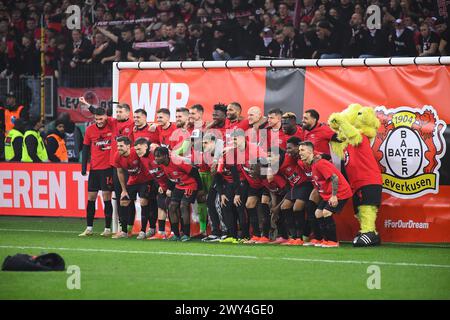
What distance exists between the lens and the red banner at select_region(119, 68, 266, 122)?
1586 centimetres

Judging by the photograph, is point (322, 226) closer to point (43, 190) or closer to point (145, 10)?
point (43, 190)

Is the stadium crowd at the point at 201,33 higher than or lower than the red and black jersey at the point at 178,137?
higher

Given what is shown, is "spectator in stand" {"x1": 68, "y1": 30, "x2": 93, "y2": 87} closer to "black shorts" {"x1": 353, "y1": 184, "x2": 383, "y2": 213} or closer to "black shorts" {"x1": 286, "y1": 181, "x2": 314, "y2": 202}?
"black shorts" {"x1": 286, "y1": 181, "x2": 314, "y2": 202}

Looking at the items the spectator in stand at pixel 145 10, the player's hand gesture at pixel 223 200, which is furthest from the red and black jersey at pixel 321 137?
the spectator in stand at pixel 145 10

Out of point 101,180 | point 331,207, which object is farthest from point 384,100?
point 101,180

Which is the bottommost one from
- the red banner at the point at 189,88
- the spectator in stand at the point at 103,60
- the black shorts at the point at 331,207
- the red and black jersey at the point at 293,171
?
the black shorts at the point at 331,207

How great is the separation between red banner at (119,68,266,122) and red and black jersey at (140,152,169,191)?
0.98m

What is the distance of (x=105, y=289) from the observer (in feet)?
33.4

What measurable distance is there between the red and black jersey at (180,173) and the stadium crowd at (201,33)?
4299mm

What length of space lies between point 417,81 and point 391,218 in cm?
191

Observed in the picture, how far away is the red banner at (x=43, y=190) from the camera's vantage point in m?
18.6

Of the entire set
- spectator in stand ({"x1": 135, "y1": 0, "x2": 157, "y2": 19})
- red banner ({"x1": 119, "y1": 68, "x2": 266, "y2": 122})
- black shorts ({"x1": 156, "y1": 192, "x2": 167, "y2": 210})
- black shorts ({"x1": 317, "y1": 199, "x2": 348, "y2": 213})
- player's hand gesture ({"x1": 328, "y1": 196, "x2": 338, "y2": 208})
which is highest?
spectator in stand ({"x1": 135, "y1": 0, "x2": 157, "y2": 19})

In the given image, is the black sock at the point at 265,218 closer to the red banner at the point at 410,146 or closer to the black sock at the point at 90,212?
the red banner at the point at 410,146

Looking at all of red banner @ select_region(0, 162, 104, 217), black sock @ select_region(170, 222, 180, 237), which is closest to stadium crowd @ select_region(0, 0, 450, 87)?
red banner @ select_region(0, 162, 104, 217)
